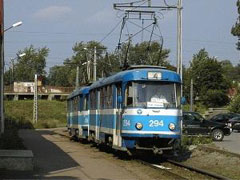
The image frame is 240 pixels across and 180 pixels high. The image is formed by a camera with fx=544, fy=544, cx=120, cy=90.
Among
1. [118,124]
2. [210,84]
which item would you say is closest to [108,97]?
[118,124]

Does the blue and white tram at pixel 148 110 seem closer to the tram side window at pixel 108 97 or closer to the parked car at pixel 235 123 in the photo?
the tram side window at pixel 108 97

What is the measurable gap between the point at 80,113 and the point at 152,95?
41.4 ft

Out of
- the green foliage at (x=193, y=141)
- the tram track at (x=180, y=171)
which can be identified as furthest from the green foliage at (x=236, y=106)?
the tram track at (x=180, y=171)

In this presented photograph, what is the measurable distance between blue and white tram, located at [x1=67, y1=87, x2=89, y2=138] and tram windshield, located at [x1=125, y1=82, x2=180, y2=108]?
9.44 m

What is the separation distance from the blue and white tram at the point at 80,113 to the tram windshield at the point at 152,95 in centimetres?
944

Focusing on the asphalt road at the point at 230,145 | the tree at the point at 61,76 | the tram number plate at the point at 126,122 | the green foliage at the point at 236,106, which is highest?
the tree at the point at 61,76

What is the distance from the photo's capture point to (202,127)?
30.4m

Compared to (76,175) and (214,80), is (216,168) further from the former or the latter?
(214,80)

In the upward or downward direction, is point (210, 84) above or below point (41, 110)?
above

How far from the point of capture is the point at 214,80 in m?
87.6

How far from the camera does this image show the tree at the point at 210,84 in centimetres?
8638

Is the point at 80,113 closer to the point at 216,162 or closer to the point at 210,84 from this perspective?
the point at 216,162

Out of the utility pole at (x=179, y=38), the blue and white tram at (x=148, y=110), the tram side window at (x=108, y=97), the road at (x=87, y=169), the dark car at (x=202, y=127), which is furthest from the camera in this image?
the dark car at (x=202, y=127)

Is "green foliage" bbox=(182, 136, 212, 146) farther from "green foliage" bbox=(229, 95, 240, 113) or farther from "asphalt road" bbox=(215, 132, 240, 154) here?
"green foliage" bbox=(229, 95, 240, 113)
